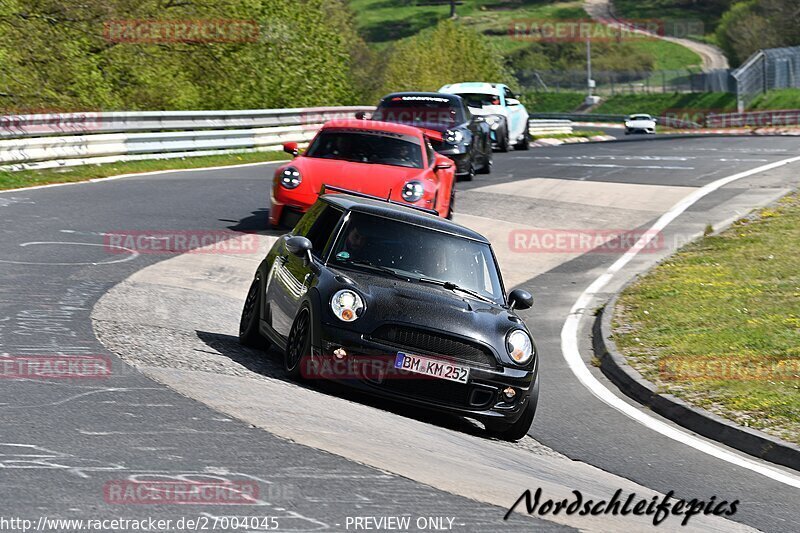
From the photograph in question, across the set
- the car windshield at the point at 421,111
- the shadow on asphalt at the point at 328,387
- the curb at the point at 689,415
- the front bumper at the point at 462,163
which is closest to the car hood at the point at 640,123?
the car windshield at the point at 421,111

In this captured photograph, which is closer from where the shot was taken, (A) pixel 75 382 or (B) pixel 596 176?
(A) pixel 75 382

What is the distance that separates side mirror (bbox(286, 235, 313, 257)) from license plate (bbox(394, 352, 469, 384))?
1538 millimetres

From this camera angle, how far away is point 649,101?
360ft

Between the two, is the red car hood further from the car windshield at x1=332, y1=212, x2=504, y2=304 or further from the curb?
the car windshield at x1=332, y1=212, x2=504, y2=304

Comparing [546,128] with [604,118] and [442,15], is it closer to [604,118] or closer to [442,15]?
[604,118]

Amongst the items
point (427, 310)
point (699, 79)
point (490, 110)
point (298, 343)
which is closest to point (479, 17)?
point (699, 79)

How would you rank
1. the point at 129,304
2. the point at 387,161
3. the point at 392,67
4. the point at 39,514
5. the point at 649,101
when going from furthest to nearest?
the point at 649,101 → the point at 392,67 → the point at 387,161 → the point at 129,304 → the point at 39,514

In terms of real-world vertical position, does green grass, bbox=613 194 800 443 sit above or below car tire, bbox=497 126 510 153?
above

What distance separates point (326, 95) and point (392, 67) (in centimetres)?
2692

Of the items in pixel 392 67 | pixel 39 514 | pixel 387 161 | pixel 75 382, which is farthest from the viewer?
pixel 392 67

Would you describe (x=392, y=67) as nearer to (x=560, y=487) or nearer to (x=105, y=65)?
(x=105, y=65)

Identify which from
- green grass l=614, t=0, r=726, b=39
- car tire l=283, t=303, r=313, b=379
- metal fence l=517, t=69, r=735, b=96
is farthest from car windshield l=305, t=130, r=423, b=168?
green grass l=614, t=0, r=726, b=39

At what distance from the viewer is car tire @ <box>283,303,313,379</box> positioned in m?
9.01

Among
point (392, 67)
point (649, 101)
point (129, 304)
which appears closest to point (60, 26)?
point (129, 304)
